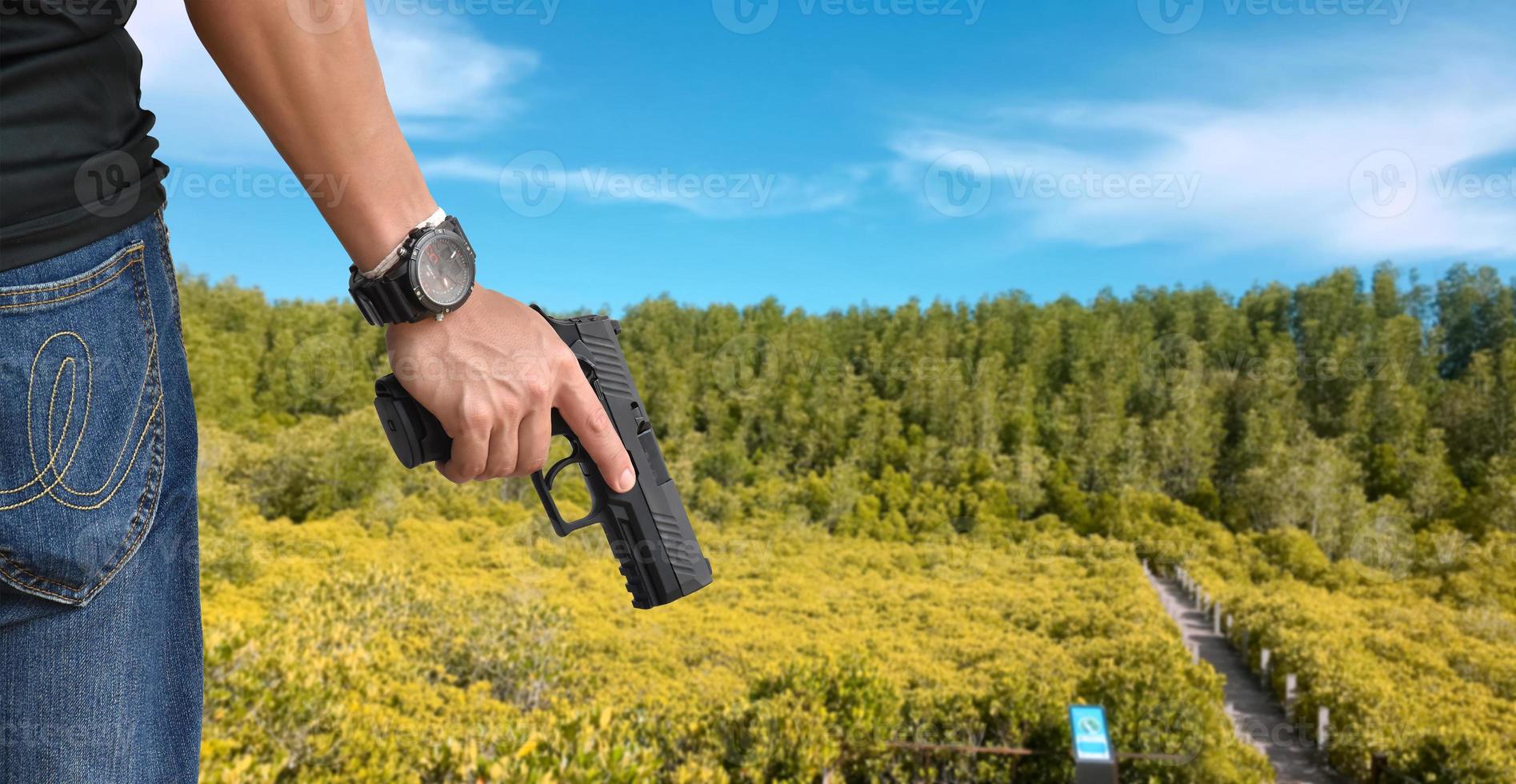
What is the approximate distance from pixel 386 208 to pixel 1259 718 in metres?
14.6

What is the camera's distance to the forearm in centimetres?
84

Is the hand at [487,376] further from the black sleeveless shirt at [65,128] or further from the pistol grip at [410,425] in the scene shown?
the black sleeveless shirt at [65,128]

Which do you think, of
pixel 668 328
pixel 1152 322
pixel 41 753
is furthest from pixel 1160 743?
pixel 1152 322

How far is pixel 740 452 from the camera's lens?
3484 centimetres

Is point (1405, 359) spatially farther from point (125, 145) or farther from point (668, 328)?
point (125, 145)

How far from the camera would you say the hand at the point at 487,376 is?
973 millimetres

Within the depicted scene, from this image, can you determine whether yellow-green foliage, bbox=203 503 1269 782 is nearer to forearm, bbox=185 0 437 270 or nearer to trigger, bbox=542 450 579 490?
trigger, bbox=542 450 579 490

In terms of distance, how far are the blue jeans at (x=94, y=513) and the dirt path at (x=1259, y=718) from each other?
10.6 meters

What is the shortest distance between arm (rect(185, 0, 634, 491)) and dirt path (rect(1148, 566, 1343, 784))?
10414 mm

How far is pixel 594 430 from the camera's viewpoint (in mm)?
1136

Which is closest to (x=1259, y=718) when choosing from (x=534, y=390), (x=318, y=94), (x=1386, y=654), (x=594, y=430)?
(x=1386, y=654)

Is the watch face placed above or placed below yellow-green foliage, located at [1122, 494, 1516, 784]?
above

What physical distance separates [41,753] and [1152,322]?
50435 millimetres

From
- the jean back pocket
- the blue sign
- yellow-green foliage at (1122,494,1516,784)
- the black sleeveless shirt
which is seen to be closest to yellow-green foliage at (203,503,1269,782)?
the blue sign
